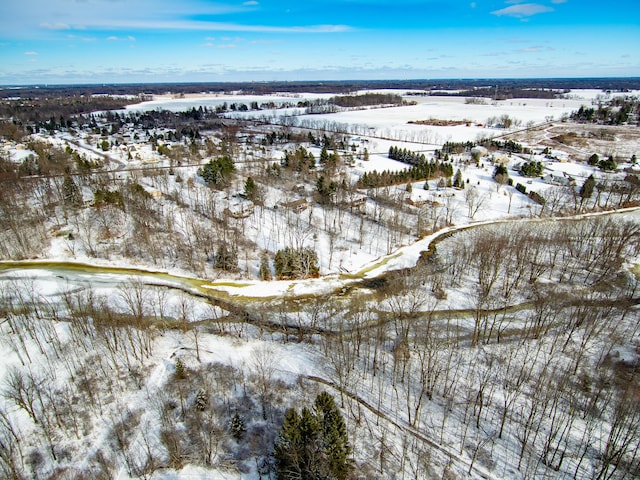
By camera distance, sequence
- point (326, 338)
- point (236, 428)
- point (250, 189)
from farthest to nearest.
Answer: point (250, 189) → point (326, 338) → point (236, 428)

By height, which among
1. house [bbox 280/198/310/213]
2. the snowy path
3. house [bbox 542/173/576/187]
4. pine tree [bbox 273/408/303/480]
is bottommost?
the snowy path

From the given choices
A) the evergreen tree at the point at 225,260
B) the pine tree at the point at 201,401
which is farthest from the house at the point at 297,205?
the pine tree at the point at 201,401

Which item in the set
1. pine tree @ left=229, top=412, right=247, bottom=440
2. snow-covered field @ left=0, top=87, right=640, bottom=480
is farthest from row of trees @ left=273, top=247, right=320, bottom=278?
pine tree @ left=229, top=412, right=247, bottom=440

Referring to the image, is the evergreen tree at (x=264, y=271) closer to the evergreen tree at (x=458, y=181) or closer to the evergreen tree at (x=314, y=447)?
the evergreen tree at (x=314, y=447)

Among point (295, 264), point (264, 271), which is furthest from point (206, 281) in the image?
point (295, 264)

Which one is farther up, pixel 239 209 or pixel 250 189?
pixel 250 189

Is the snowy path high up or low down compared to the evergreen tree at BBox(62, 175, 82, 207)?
down

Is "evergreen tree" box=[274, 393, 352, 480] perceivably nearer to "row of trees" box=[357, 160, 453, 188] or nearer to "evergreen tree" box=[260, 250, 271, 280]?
"evergreen tree" box=[260, 250, 271, 280]

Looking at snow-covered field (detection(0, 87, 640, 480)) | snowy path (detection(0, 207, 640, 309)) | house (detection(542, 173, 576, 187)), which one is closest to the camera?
snow-covered field (detection(0, 87, 640, 480))

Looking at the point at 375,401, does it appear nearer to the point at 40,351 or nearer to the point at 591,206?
the point at 40,351

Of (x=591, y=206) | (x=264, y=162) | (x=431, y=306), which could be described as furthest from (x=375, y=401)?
(x=264, y=162)

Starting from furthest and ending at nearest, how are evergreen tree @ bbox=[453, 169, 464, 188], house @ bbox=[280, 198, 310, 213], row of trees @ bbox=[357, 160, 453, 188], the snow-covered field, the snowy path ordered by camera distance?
evergreen tree @ bbox=[453, 169, 464, 188] < row of trees @ bbox=[357, 160, 453, 188] < house @ bbox=[280, 198, 310, 213] < the snowy path < the snow-covered field

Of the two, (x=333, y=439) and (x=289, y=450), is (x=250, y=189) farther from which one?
(x=333, y=439)

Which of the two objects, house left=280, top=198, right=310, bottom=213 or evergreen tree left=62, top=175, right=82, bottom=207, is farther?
house left=280, top=198, right=310, bottom=213
